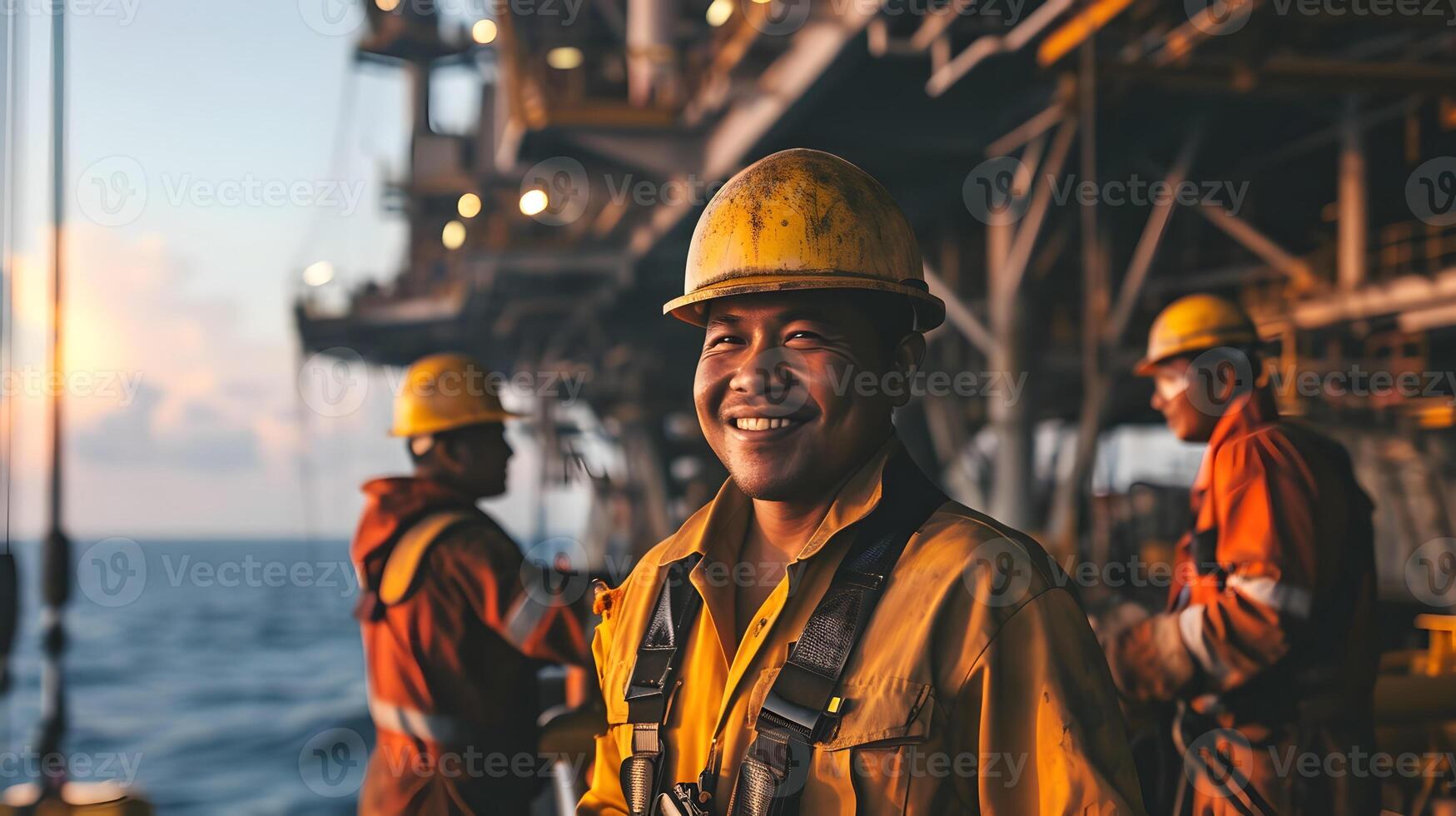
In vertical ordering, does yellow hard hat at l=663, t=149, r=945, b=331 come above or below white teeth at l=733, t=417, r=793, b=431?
above

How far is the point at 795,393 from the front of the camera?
2211mm

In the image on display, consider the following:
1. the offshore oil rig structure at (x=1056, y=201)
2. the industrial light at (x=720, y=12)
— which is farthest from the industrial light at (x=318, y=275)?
the industrial light at (x=720, y=12)

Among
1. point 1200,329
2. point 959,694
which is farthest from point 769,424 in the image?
point 1200,329

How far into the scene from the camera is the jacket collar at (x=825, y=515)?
2211mm

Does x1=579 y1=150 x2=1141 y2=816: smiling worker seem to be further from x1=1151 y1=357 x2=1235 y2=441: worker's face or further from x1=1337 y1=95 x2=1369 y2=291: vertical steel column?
x1=1337 y1=95 x2=1369 y2=291: vertical steel column

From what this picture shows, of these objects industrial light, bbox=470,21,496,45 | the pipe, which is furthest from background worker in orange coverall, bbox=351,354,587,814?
industrial light, bbox=470,21,496,45

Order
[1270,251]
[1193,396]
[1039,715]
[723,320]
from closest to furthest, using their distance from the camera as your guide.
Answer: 1. [1039,715]
2. [723,320]
3. [1193,396]
4. [1270,251]

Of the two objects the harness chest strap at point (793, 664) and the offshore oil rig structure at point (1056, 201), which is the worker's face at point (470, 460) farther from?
the harness chest strap at point (793, 664)

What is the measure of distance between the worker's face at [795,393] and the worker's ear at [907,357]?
51 mm

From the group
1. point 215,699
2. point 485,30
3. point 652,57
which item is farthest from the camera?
point 215,699

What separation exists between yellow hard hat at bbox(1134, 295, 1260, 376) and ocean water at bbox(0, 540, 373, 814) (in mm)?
3641

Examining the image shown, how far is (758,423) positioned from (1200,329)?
9.07 ft

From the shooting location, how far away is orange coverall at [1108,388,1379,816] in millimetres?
3514

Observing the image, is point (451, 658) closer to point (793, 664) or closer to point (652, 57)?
point (793, 664)
